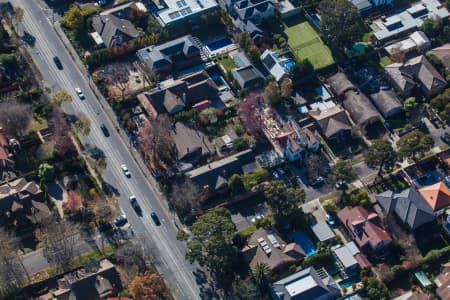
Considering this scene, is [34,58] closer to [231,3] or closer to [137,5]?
[137,5]

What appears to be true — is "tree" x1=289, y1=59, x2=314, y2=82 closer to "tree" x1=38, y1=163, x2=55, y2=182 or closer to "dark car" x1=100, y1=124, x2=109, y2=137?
"dark car" x1=100, y1=124, x2=109, y2=137

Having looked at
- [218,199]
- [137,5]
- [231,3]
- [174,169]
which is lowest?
[218,199]

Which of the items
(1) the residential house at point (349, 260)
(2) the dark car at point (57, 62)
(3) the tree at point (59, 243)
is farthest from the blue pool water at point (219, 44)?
(1) the residential house at point (349, 260)

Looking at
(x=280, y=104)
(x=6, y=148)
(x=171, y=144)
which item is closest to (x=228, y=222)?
(x=171, y=144)

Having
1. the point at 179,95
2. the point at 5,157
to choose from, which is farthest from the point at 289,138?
the point at 5,157

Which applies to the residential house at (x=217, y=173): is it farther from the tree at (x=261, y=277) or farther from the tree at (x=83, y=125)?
the tree at (x=83, y=125)

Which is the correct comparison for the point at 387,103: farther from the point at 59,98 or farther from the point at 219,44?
the point at 59,98

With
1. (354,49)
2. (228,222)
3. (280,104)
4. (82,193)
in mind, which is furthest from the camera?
(354,49)
